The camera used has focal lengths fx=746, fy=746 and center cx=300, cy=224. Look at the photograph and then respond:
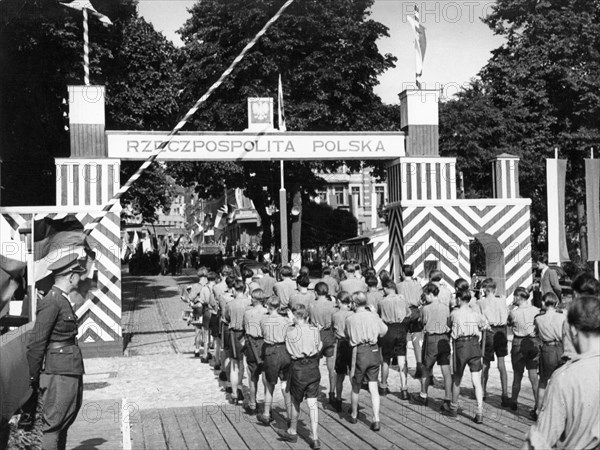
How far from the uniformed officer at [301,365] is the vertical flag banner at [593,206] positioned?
840 cm

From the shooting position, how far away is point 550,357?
992 cm

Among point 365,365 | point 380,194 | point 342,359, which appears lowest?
point 342,359

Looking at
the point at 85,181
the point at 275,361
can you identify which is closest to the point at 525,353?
the point at 275,361

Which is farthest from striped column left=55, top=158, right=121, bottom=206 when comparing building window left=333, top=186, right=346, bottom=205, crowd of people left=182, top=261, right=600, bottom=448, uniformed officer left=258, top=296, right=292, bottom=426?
building window left=333, top=186, right=346, bottom=205

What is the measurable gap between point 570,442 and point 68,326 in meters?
4.81

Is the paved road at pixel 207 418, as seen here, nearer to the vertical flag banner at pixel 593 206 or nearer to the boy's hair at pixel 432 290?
the boy's hair at pixel 432 290

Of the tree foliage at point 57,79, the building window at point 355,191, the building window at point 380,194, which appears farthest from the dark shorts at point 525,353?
the building window at point 355,191

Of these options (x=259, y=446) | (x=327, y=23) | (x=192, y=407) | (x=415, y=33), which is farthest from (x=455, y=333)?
(x=327, y=23)

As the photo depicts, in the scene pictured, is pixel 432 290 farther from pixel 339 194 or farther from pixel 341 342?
pixel 339 194

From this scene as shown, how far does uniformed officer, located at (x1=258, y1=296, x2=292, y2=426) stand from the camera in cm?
1020

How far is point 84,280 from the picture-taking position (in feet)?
24.1

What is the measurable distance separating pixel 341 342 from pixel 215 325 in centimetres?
439

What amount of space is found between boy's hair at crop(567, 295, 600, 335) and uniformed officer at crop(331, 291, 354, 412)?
22.4 feet

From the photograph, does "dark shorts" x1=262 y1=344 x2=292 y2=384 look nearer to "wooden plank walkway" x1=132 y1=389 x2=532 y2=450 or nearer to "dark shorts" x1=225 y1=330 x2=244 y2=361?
"wooden plank walkway" x1=132 y1=389 x2=532 y2=450
